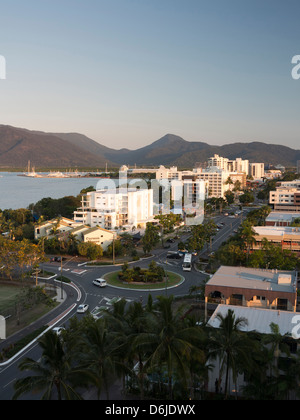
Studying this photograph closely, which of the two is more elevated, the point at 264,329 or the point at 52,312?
the point at 264,329

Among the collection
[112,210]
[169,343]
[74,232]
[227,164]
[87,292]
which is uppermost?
[227,164]

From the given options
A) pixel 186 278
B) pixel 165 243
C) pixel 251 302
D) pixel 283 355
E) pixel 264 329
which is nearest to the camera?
pixel 283 355

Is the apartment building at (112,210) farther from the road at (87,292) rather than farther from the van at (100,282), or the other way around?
the van at (100,282)

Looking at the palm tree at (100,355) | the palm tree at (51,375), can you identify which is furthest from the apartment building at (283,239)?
the palm tree at (51,375)

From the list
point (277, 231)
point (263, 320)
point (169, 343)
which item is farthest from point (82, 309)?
point (277, 231)

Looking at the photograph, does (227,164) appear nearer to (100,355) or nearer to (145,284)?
(145,284)
